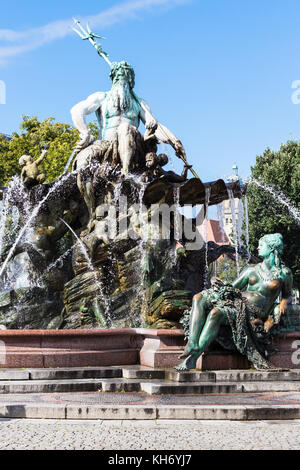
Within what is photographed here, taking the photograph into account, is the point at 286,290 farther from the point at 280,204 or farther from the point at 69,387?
the point at 280,204

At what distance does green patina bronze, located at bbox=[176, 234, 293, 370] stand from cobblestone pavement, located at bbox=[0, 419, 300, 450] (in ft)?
8.03

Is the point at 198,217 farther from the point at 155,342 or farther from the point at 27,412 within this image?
the point at 27,412

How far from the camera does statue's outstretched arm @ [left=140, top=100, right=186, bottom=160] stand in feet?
50.9

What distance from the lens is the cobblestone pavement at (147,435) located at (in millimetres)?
5375

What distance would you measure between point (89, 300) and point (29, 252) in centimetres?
223

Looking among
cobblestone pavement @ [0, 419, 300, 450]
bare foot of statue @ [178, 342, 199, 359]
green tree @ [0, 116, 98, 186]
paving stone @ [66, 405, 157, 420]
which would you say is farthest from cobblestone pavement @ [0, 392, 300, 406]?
green tree @ [0, 116, 98, 186]

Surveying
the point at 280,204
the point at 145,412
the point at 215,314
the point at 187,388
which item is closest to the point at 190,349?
the point at 215,314

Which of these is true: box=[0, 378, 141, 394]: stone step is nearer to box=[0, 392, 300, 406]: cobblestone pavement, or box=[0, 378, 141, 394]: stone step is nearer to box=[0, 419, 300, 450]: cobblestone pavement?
box=[0, 392, 300, 406]: cobblestone pavement

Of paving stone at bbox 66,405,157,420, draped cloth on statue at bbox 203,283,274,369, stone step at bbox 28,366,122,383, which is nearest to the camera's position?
paving stone at bbox 66,405,157,420

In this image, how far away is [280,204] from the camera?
3081cm

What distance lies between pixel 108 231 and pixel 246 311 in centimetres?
544

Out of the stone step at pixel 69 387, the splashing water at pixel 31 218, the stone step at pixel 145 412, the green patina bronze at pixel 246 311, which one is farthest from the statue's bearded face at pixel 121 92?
the stone step at pixel 145 412

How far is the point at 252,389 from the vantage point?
8094 millimetres

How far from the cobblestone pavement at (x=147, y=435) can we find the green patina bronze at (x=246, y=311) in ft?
8.03
